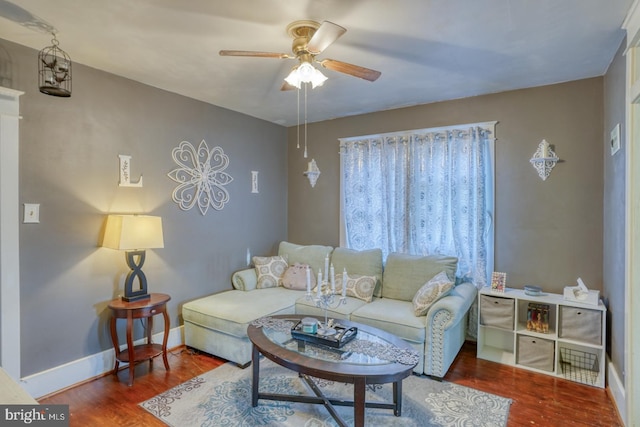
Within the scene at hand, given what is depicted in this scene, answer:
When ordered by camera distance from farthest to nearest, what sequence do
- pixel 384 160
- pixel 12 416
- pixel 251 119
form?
pixel 251 119 → pixel 384 160 → pixel 12 416

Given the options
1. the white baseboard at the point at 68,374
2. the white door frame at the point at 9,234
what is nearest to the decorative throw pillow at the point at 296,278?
the white baseboard at the point at 68,374

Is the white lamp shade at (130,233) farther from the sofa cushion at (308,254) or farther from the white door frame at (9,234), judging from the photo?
the sofa cushion at (308,254)

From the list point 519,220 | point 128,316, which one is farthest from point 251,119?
point 519,220

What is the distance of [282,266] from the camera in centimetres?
421

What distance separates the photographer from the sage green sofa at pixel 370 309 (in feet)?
9.29

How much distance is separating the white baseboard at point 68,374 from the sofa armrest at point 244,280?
4.39 ft

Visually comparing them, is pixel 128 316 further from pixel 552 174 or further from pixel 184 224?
pixel 552 174

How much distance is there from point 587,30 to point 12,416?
3671 millimetres

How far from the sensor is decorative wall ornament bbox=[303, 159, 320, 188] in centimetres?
462

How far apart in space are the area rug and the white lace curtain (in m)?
1.31

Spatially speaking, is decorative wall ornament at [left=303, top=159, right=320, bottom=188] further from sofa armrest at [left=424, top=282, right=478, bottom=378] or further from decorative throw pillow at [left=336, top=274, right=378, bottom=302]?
sofa armrest at [left=424, top=282, right=478, bottom=378]

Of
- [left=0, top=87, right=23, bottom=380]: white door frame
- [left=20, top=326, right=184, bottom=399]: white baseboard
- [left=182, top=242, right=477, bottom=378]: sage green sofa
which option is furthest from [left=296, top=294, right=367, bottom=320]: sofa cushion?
[left=0, top=87, right=23, bottom=380]: white door frame

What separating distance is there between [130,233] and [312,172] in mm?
2455

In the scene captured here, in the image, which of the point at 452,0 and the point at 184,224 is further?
the point at 184,224
